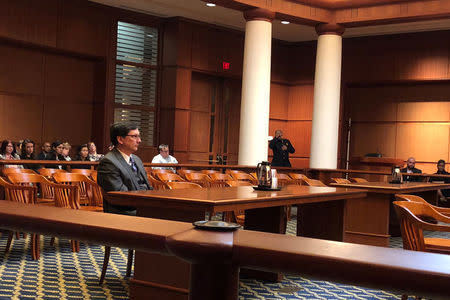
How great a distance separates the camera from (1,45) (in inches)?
450

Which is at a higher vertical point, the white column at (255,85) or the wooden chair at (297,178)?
the white column at (255,85)

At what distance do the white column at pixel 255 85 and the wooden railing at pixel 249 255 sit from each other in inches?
412

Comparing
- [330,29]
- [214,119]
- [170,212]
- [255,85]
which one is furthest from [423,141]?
[170,212]

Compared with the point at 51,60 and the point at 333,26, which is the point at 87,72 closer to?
the point at 51,60

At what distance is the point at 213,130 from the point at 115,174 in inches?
390

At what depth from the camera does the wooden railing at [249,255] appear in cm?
97

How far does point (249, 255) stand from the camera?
3.57 feet

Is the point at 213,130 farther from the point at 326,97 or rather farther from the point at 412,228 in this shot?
the point at 412,228

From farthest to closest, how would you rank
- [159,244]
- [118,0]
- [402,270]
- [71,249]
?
1. [118,0]
2. [71,249]
3. [159,244]
4. [402,270]

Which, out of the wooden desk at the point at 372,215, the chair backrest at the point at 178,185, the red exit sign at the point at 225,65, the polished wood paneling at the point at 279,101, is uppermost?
the red exit sign at the point at 225,65

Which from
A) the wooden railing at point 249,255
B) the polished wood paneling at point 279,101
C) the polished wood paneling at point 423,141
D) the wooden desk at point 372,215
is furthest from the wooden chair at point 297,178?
the wooden railing at point 249,255

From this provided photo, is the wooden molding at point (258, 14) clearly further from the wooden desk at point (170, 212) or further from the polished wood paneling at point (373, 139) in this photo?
the wooden desk at point (170, 212)

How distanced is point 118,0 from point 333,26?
4490 mm

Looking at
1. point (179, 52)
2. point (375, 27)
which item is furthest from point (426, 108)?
point (179, 52)
